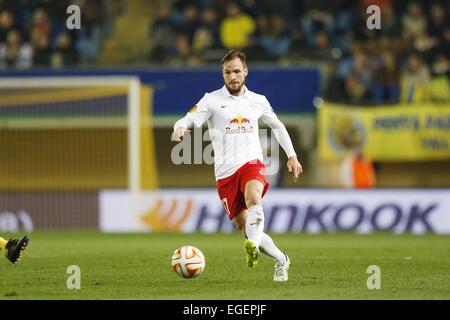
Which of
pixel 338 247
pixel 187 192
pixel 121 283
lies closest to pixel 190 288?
pixel 121 283

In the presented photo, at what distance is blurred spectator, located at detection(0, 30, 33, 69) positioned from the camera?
2227 cm

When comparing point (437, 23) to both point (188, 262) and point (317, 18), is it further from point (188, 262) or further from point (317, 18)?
point (188, 262)

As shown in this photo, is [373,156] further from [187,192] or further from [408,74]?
[187,192]

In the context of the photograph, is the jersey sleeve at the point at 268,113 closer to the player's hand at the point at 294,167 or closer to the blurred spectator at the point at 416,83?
the player's hand at the point at 294,167

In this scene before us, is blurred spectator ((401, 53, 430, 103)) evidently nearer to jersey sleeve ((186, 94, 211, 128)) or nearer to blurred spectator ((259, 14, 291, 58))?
blurred spectator ((259, 14, 291, 58))

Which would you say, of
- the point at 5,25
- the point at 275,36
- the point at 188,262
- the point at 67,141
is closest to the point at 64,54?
the point at 67,141

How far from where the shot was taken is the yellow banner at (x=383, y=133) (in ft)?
67.9

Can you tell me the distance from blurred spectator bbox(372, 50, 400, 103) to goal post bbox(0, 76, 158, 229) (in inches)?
186

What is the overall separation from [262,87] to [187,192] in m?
2.77

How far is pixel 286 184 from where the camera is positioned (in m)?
23.2

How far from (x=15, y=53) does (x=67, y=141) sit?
227cm

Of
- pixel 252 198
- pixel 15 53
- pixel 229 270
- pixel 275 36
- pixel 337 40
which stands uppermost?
pixel 275 36

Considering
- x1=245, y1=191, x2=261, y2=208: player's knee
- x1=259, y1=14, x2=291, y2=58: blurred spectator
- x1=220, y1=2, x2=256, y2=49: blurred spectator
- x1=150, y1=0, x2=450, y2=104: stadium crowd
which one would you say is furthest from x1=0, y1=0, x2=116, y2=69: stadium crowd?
x1=245, y1=191, x2=261, y2=208: player's knee

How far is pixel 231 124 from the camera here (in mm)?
10469
